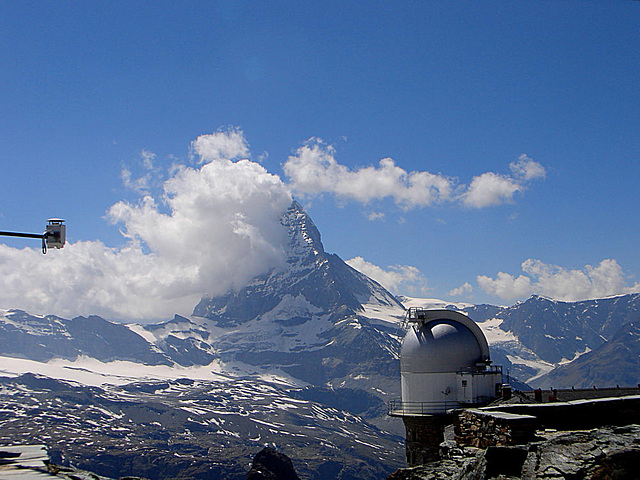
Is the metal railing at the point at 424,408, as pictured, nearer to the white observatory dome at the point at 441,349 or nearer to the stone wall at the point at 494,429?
the white observatory dome at the point at 441,349

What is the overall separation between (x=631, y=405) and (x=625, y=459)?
12065 mm

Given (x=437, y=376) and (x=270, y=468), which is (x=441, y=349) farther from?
(x=270, y=468)

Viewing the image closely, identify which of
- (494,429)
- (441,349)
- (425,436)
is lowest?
(425,436)

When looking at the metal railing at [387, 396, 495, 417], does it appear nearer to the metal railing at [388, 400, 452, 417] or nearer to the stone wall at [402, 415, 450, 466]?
the metal railing at [388, 400, 452, 417]

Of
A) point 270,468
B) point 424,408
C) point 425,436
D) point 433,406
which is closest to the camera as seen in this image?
point 425,436

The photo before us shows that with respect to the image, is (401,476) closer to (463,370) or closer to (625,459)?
(625,459)

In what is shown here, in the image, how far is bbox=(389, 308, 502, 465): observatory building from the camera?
135ft

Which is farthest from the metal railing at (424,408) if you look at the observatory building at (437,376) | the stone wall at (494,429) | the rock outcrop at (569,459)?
the rock outcrop at (569,459)

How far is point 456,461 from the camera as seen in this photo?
1942 centimetres

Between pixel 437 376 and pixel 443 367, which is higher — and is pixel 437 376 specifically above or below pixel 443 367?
below

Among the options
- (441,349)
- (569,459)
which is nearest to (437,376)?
(441,349)

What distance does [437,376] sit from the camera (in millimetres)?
42594

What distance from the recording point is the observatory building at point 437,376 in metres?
41.0

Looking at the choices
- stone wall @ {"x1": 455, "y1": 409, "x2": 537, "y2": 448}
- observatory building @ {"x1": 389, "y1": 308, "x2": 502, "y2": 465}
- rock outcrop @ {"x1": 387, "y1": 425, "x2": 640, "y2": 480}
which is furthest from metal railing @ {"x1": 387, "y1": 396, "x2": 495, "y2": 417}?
rock outcrop @ {"x1": 387, "y1": 425, "x2": 640, "y2": 480}
